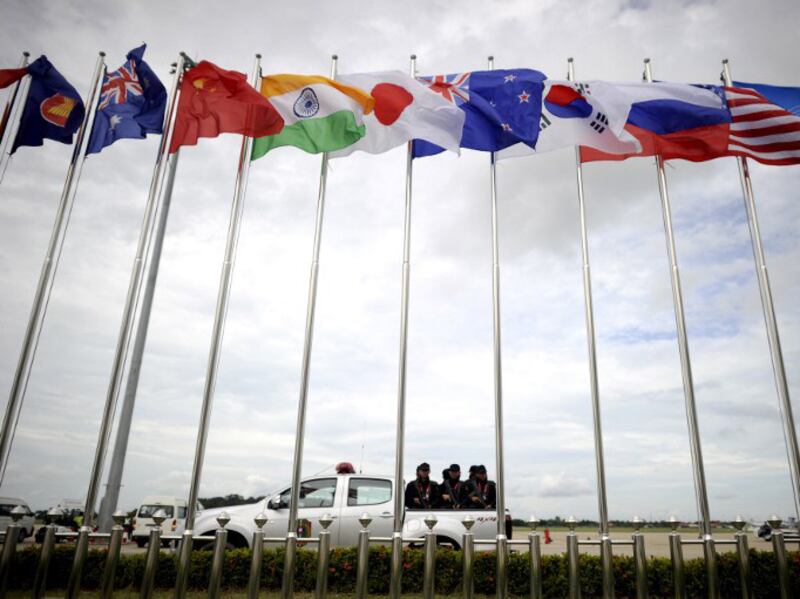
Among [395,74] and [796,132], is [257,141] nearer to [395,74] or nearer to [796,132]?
[395,74]

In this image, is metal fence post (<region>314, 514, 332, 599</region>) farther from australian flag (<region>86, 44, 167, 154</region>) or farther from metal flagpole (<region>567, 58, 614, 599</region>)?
australian flag (<region>86, 44, 167, 154</region>)

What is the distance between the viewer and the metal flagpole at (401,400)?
6.45m

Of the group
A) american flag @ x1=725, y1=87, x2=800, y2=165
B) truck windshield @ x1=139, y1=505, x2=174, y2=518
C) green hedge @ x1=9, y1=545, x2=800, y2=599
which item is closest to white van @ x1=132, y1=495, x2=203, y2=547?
truck windshield @ x1=139, y1=505, x2=174, y2=518

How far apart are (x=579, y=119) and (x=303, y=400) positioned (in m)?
6.20

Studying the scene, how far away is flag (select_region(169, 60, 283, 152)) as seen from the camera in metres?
8.75

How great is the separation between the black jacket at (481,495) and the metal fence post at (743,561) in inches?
162

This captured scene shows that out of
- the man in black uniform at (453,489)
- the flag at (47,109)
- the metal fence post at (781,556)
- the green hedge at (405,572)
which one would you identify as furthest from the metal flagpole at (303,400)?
the metal fence post at (781,556)

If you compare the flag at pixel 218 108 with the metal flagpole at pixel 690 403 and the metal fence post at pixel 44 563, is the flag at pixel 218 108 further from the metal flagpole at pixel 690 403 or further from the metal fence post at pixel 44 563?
the metal flagpole at pixel 690 403

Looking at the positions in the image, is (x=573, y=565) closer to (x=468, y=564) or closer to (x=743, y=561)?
(x=468, y=564)

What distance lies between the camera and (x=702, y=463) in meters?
7.66

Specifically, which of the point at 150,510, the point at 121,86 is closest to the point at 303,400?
the point at 121,86

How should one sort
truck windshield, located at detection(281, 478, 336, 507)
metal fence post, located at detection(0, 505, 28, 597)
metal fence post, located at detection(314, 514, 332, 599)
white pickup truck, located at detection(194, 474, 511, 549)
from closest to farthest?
metal fence post, located at detection(0, 505, 28, 597), metal fence post, located at detection(314, 514, 332, 599), white pickup truck, located at detection(194, 474, 511, 549), truck windshield, located at detection(281, 478, 336, 507)

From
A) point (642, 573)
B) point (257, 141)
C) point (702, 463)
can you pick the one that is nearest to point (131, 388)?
point (257, 141)

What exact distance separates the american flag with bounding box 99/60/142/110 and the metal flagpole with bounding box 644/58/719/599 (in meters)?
8.61
